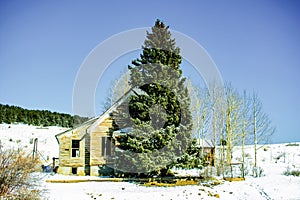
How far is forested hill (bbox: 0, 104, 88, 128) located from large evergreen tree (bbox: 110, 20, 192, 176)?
37507mm

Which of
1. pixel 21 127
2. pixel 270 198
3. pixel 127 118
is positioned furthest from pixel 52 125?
pixel 270 198

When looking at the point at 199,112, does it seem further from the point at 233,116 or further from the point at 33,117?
the point at 33,117

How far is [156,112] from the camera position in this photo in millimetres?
19062

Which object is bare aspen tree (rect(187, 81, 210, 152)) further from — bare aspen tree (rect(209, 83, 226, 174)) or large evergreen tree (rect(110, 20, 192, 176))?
large evergreen tree (rect(110, 20, 192, 176))

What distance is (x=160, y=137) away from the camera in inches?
710

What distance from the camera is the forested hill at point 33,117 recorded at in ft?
169

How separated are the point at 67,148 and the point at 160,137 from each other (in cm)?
867

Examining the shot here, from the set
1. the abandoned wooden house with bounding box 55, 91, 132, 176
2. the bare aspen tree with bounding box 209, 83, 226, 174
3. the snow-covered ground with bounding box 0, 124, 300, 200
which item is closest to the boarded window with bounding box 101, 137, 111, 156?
the abandoned wooden house with bounding box 55, 91, 132, 176

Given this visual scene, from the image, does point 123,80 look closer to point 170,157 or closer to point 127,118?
point 127,118

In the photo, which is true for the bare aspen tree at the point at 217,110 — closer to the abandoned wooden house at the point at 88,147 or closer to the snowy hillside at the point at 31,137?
the abandoned wooden house at the point at 88,147

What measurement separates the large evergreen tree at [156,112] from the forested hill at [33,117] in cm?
3751

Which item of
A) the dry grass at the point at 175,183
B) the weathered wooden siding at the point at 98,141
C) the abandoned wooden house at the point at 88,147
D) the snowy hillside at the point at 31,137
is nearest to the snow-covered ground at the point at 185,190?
the dry grass at the point at 175,183

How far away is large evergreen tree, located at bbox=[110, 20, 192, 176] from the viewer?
1817 cm

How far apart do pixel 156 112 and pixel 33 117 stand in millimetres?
41089
